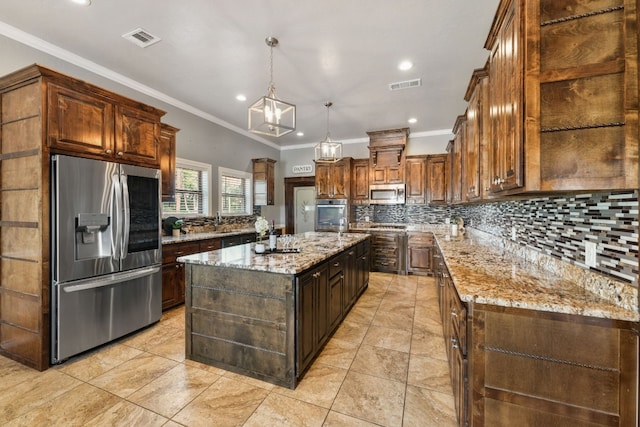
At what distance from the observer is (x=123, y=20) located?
2.60m

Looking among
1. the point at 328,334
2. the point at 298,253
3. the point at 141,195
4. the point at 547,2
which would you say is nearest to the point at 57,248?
the point at 141,195

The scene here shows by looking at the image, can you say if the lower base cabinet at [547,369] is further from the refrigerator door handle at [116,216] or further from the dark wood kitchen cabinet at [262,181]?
the dark wood kitchen cabinet at [262,181]

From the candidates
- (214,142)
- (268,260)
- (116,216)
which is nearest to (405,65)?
(268,260)

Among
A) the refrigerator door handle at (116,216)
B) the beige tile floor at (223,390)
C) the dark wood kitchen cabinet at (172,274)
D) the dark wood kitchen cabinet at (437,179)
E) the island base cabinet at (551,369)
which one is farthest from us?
the dark wood kitchen cabinet at (437,179)

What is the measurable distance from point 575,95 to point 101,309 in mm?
3839

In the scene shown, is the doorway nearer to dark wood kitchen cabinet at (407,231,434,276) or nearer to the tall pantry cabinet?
dark wood kitchen cabinet at (407,231,434,276)

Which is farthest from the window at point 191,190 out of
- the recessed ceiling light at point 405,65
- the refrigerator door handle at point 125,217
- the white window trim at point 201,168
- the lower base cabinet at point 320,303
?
the recessed ceiling light at point 405,65

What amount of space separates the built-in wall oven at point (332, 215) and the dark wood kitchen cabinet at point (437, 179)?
1845 mm

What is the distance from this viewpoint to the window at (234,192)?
563 cm

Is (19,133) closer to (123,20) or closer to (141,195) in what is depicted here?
(141,195)

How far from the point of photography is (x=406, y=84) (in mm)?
3832

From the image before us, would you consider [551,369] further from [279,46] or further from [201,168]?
[201,168]

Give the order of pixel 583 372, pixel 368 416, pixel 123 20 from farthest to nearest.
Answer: pixel 123 20 < pixel 368 416 < pixel 583 372

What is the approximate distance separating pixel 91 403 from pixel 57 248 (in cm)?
128
